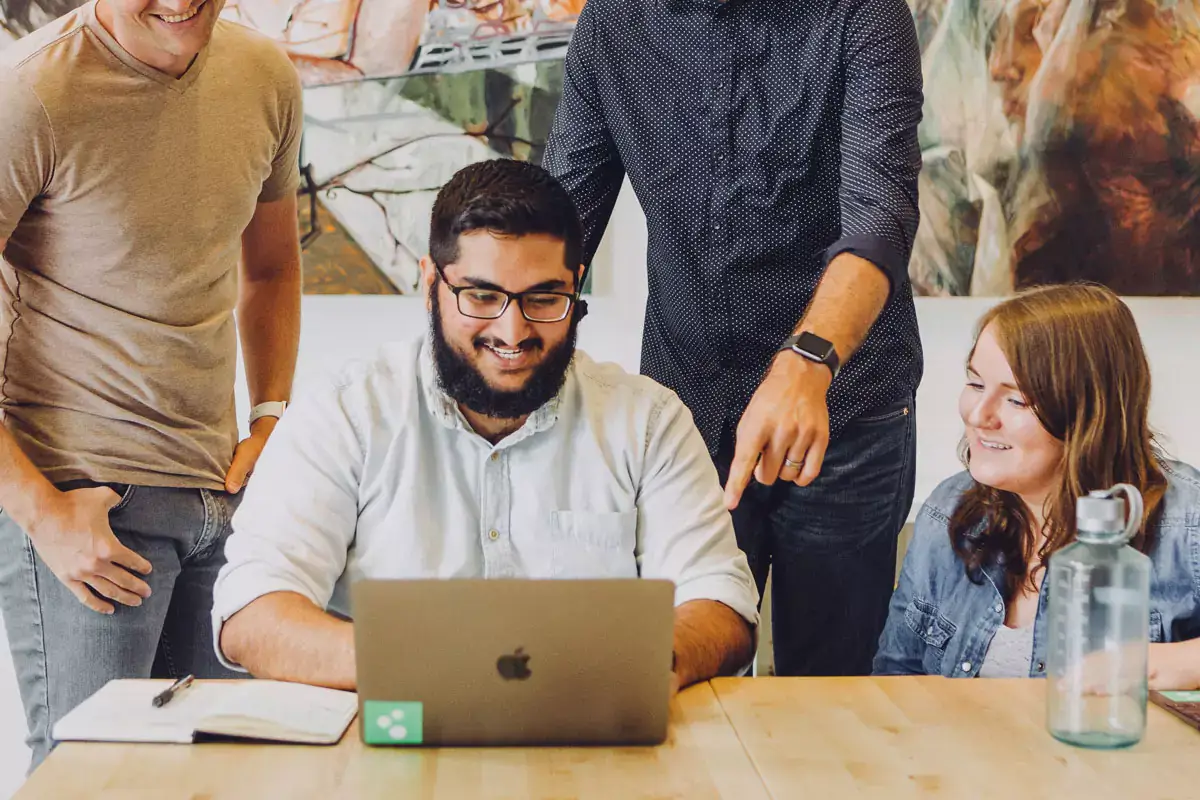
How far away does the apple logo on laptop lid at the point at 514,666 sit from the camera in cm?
113

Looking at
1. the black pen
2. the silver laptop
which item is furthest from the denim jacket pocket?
the black pen

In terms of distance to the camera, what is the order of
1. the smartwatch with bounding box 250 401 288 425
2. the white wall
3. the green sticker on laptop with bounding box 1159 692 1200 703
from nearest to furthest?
the green sticker on laptop with bounding box 1159 692 1200 703 → the smartwatch with bounding box 250 401 288 425 → the white wall

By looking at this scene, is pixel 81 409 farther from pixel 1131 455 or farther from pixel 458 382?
pixel 1131 455

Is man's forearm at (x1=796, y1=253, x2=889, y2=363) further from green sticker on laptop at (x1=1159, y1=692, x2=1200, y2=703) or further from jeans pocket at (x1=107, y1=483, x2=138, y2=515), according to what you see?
jeans pocket at (x1=107, y1=483, x2=138, y2=515)

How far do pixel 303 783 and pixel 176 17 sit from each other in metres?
1.14

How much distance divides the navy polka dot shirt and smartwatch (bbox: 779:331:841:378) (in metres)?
0.36

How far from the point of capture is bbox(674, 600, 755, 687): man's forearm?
1406 mm

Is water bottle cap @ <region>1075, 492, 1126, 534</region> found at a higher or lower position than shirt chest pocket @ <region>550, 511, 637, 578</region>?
higher

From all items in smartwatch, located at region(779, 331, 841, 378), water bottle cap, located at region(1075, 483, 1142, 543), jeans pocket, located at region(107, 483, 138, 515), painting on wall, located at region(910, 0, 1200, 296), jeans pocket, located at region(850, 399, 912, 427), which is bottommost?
jeans pocket, located at region(107, 483, 138, 515)

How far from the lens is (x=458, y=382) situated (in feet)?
5.74

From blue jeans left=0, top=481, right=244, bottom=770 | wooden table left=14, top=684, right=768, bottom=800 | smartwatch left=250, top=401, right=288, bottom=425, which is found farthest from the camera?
smartwatch left=250, top=401, right=288, bottom=425

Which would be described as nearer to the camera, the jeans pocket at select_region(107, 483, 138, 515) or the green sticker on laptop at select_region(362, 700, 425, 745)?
the green sticker on laptop at select_region(362, 700, 425, 745)

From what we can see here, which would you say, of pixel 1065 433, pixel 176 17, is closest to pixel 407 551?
pixel 176 17

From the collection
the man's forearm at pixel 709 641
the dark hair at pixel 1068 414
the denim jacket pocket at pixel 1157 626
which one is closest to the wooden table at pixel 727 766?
the man's forearm at pixel 709 641
